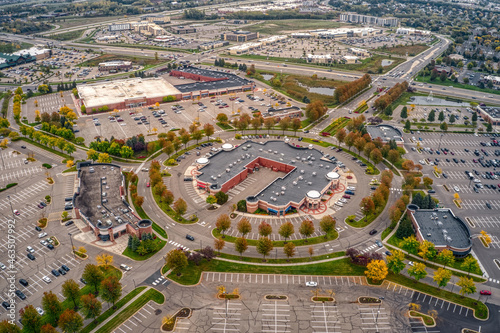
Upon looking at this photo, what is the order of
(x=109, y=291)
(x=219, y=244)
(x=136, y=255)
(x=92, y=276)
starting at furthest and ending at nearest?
(x=136, y=255), (x=219, y=244), (x=92, y=276), (x=109, y=291)

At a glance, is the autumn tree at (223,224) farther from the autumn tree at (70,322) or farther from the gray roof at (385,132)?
the gray roof at (385,132)

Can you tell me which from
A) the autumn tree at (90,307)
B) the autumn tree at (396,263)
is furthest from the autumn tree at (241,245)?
the autumn tree at (396,263)

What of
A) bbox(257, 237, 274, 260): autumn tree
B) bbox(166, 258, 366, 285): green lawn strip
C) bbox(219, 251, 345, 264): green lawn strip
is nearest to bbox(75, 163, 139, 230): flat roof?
bbox(166, 258, 366, 285): green lawn strip

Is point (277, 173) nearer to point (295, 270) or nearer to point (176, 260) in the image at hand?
point (295, 270)

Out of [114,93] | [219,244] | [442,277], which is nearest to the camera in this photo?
[442,277]

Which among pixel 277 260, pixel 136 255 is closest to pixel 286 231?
pixel 277 260

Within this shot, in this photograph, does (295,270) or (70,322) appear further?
(295,270)
